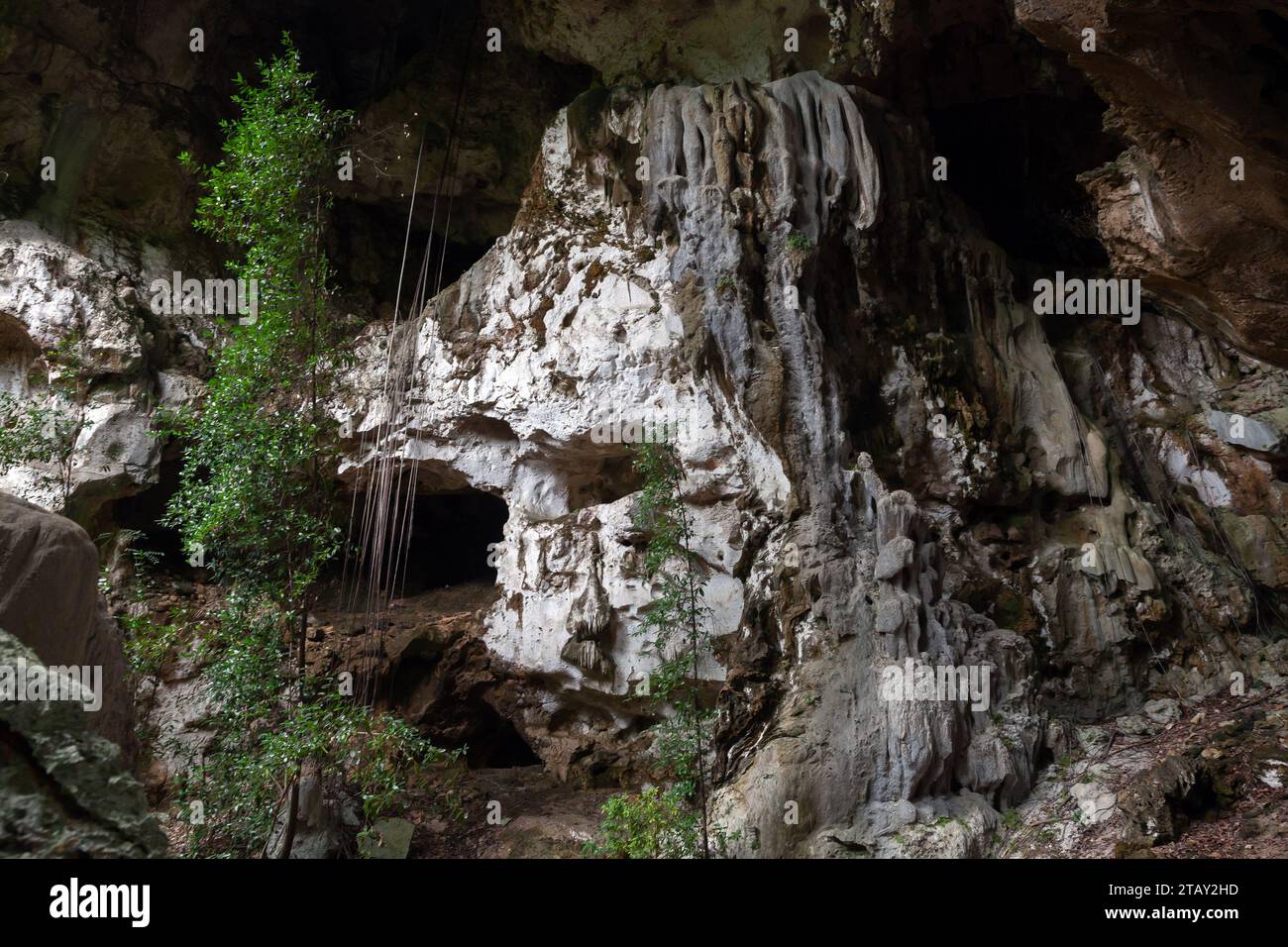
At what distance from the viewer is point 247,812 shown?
22.7ft

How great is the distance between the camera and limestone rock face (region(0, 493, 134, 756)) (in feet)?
13.7

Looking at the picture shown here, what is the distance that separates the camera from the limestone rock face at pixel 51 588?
4168mm

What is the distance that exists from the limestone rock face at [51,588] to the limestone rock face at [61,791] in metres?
1.29

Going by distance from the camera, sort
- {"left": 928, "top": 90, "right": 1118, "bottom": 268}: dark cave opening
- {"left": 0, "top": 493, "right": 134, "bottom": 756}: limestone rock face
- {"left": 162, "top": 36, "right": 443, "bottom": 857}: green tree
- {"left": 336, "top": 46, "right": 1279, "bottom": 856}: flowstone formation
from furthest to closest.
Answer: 1. {"left": 928, "top": 90, "right": 1118, "bottom": 268}: dark cave opening
2. {"left": 336, "top": 46, "right": 1279, "bottom": 856}: flowstone formation
3. {"left": 162, "top": 36, "right": 443, "bottom": 857}: green tree
4. {"left": 0, "top": 493, "right": 134, "bottom": 756}: limestone rock face

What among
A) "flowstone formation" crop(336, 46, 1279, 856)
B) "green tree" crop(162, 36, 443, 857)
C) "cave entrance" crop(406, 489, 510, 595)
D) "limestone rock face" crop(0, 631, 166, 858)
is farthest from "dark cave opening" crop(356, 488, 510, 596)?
"limestone rock face" crop(0, 631, 166, 858)

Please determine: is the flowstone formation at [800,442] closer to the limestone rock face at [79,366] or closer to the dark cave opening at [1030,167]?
the dark cave opening at [1030,167]

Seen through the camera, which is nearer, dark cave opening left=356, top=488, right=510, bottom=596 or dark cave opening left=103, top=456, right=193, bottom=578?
dark cave opening left=103, top=456, right=193, bottom=578

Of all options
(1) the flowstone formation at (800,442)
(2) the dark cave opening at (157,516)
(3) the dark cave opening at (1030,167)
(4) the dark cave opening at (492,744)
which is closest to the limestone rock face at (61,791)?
(1) the flowstone formation at (800,442)

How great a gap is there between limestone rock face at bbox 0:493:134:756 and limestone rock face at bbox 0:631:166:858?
1.29 meters

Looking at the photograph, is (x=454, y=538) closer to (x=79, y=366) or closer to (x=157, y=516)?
(x=157, y=516)

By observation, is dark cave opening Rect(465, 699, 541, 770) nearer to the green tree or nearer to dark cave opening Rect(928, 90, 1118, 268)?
the green tree

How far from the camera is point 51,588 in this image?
436 cm
